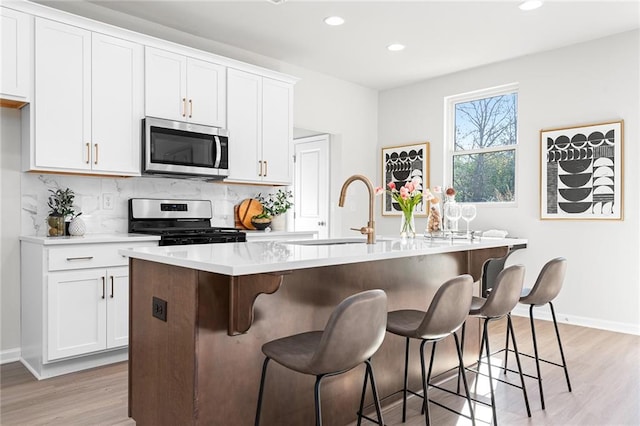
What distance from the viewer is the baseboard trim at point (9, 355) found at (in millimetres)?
3332

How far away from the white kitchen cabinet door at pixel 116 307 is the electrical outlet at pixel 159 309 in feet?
4.58

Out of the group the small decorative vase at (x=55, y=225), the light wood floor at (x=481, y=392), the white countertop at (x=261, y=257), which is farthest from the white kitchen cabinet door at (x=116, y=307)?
the white countertop at (x=261, y=257)

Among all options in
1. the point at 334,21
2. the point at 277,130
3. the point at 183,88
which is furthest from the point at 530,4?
the point at 183,88

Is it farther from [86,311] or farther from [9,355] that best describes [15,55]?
[9,355]

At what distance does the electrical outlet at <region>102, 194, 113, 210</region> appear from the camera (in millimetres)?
3830

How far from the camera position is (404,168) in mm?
6117

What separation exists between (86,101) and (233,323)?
8.09 ft

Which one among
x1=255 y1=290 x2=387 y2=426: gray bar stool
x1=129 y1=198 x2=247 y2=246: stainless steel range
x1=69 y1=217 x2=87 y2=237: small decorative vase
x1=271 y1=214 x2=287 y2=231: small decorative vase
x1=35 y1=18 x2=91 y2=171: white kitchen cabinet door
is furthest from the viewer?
x1=271 y1=214 x2=287 y2=231: small decorative vase

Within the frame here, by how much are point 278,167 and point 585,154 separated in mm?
3058

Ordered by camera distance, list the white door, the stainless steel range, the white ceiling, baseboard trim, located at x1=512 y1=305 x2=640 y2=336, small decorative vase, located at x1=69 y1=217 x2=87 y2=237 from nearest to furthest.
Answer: small decorative vase, located at x1=69 y1=217 x2=87 y2=237 < the stainless steel range < the white ceiling < baseboard trim, located at x1=512 y1=305 x2=640 y2=336 < the white door

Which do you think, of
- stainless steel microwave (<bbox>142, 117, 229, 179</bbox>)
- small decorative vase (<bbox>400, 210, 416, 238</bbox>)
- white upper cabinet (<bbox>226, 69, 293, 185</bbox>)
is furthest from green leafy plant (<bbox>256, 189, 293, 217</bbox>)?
small decorative vase (<bbox>400, 210, 416, 238</bbox>)

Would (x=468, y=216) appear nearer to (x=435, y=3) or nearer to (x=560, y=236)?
(x=435, y=3)

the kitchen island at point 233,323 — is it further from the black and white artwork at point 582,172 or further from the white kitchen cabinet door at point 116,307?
the black and white artwork at point 582,172

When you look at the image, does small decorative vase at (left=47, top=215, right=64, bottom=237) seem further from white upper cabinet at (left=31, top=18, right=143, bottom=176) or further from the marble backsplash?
white upper cabinet at (left=31, top=18, right=143, bottom=176)
